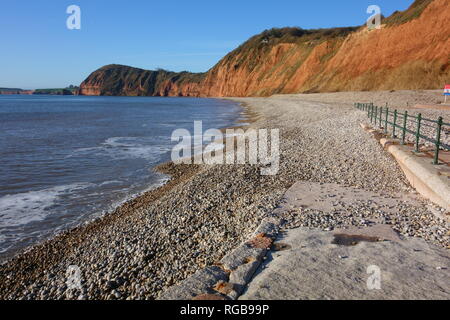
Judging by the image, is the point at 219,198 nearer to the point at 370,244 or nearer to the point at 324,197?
the point at 324,197

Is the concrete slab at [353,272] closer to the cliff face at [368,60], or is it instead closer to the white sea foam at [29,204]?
the white sea foam at [29,204]

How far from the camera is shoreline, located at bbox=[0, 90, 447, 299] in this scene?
4.20m

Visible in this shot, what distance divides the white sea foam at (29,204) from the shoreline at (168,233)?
5.11ft

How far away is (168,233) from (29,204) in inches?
189

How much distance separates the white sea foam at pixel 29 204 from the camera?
7321 millimetres

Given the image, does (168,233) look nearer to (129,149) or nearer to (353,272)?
(353,272)

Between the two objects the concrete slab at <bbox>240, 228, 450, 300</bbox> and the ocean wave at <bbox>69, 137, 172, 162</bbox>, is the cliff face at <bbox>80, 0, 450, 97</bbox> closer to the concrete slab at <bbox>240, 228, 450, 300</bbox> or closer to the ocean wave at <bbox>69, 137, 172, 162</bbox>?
the ocean wave at <bbox>69, 137, 172, 162</bbox>

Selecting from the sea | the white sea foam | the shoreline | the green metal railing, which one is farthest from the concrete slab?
the white sea foam

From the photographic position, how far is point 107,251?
5168 millimetres

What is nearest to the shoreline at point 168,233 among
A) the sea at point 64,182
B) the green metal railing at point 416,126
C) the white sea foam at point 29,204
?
the sea at point 64,182

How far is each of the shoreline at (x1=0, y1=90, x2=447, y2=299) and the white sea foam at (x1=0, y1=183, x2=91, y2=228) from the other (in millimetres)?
1557

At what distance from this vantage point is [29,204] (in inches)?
324

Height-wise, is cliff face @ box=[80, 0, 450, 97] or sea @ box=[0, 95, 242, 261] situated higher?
cliff face @ box=[80, 0, 450, 97]
